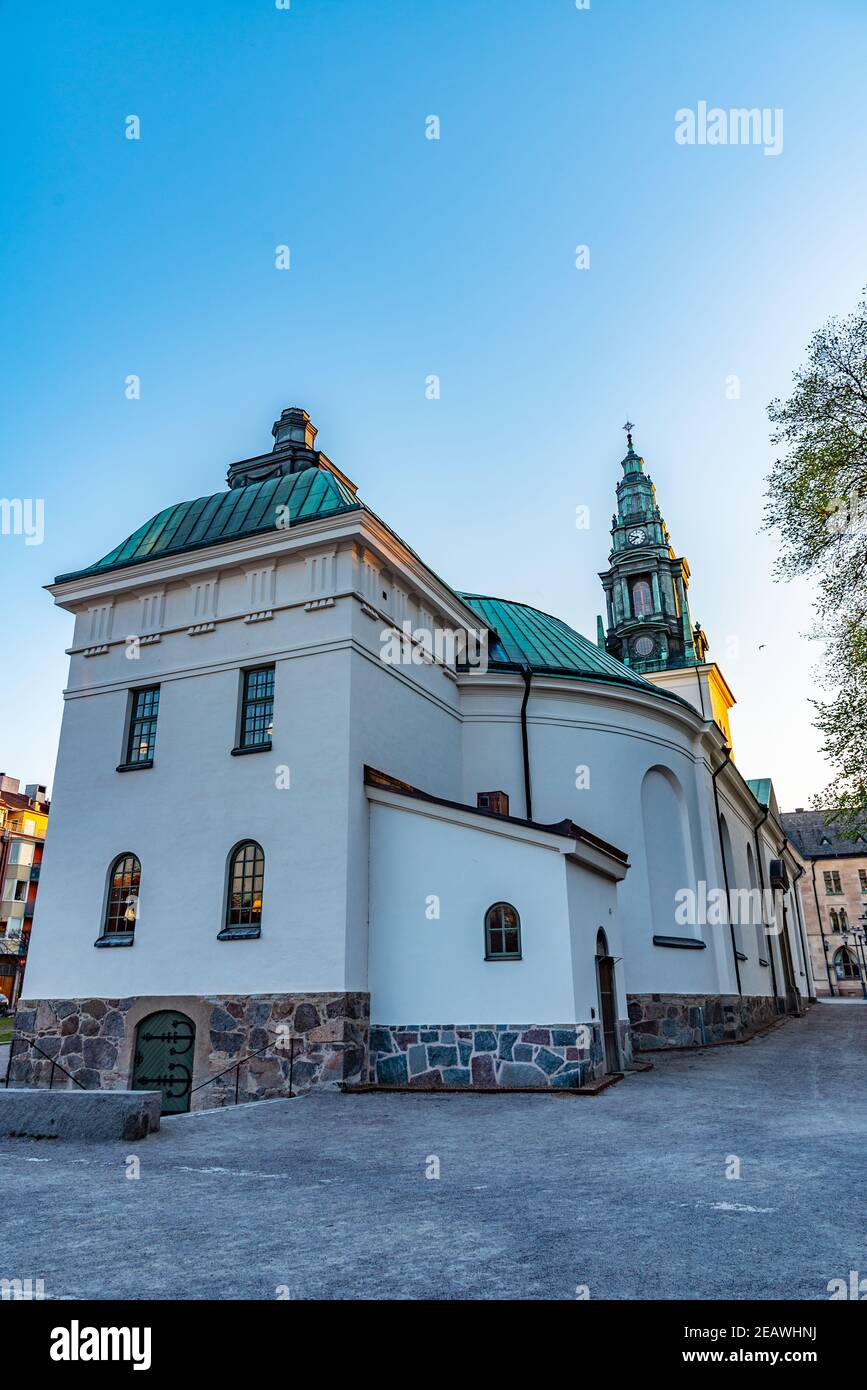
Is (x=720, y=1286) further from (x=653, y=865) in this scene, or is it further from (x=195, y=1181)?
(x=653, y=865)

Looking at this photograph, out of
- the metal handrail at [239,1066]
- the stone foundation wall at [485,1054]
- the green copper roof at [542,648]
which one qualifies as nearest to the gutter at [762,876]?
the green copper roof at [542,648]

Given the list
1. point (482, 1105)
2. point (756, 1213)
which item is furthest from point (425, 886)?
point (756, 1213)

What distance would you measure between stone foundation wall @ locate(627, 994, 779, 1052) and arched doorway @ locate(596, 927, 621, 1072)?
4558mm

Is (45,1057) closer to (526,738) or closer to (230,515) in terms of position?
(230,515)

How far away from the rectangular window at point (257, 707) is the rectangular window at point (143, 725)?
203 cm

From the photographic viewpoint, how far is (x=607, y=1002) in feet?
48.6

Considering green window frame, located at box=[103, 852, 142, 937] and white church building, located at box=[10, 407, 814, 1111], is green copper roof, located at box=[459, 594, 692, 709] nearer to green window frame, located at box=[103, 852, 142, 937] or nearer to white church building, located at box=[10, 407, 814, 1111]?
white church building, located at box=[10, 407, 814, 1111]

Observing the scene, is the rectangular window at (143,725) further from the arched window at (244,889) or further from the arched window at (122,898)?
the arched window at (244,889)

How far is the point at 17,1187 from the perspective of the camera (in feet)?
21.6

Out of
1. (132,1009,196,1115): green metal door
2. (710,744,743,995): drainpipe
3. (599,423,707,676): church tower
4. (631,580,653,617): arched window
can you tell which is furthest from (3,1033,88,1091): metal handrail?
(631,580,653,617): arched window

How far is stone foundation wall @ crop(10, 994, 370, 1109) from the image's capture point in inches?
515

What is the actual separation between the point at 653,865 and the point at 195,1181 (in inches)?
634

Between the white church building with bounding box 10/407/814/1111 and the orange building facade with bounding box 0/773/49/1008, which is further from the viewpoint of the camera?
the orange building facade with bounding box 0/773/49/1008
